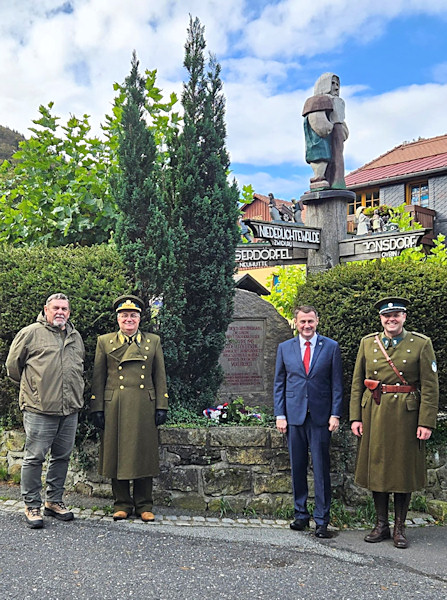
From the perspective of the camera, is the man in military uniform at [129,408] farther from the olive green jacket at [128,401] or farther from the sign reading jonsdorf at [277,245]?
the sign reading jonsdorf at [277,245]

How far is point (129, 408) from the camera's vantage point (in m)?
5.40

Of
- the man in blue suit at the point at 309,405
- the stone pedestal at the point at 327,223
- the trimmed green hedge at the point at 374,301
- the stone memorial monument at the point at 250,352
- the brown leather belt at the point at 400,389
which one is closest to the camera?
the brown leather belt at the point at 400,389

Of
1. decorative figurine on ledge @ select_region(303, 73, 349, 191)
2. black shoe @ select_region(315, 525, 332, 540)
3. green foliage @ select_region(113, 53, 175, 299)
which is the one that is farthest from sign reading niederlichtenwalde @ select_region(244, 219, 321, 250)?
black shoe @ select_region(315, 525, 332, 540)

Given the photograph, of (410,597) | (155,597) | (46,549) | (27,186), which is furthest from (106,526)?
(27,186)

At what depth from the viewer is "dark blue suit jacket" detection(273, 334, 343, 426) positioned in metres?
5.29

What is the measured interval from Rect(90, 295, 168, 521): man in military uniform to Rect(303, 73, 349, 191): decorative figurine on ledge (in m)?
3.92

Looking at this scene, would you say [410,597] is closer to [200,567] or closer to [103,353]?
[200,567]

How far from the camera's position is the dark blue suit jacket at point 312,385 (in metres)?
5.29

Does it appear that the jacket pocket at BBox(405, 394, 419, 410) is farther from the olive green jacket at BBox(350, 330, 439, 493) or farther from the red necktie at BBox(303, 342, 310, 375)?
the red necktie at BBox(303, 342, 310, 375)

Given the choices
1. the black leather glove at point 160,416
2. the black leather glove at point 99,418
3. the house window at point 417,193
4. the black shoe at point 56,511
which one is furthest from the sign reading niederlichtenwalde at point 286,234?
the house window at point 417,193

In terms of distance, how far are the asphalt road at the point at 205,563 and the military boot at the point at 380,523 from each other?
0.31ft

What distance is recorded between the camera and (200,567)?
4309mm

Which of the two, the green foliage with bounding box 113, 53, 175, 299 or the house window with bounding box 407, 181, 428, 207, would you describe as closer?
the green foliage with bounding box 113, 53, 175, 299

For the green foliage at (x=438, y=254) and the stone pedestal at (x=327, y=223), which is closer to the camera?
the stone pedestal at (x=327, y=223)
